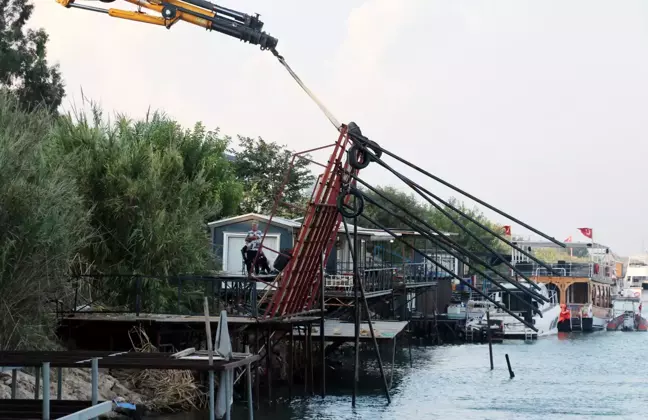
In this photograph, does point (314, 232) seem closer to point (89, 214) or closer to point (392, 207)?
point (89, 214)

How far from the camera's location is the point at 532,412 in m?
31.5

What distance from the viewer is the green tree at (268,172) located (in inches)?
2438

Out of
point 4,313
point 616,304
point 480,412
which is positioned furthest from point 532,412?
point 616,304

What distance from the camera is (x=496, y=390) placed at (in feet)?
123

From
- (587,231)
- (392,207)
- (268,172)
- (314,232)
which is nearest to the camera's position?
(314,232)

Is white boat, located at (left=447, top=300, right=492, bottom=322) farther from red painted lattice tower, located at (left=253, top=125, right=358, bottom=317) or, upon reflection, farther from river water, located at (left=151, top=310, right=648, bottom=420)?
red painted lattice tower, located at (left=253, top=125, right=358, bottom=317)

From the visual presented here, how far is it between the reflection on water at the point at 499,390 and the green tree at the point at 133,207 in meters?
5.83

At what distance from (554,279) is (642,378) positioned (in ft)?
111

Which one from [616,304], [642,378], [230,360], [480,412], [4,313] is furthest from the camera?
[616,304]

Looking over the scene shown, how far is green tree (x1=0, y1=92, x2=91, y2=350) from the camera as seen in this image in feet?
76.9

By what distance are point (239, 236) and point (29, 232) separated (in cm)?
1787

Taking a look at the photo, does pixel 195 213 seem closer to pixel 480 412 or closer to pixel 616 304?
pixel 480 412

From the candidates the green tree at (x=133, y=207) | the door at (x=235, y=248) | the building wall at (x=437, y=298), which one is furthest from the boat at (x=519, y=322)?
the green tree at (x=133, y=207)

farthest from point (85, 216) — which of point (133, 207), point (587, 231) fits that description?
point (587, 231)
